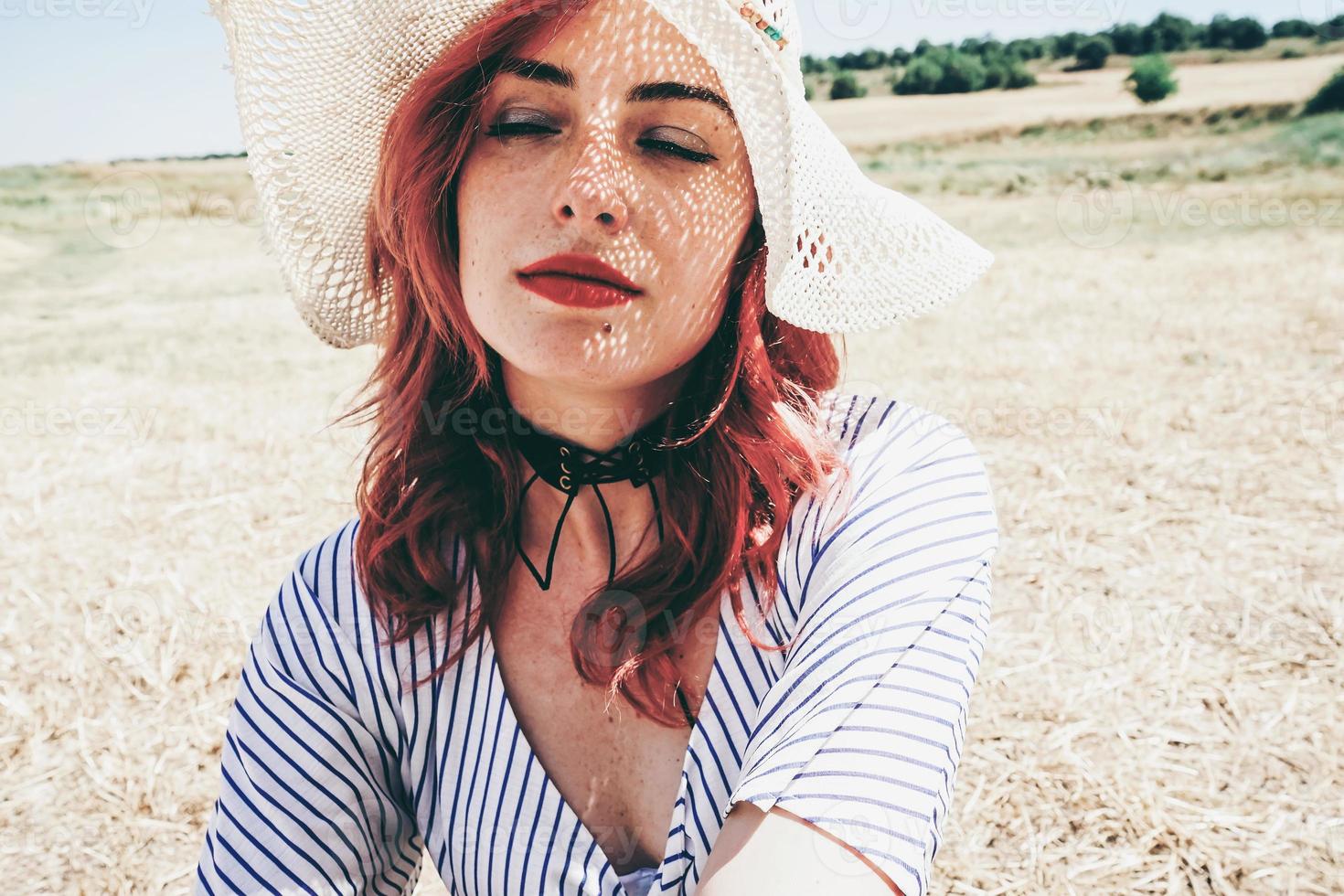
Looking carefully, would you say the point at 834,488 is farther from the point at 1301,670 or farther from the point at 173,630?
the point at 173,630

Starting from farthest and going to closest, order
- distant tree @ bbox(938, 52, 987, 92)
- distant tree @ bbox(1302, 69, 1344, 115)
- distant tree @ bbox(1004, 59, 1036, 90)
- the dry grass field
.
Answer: distant tree @ bbox(1004, 59, 1036, 90), distant tree @ bbox(938, 52, 987, 92), distant tree @ bbox(1302, 69, 1344, 115), the dry grass field

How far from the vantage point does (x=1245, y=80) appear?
58.4 ft

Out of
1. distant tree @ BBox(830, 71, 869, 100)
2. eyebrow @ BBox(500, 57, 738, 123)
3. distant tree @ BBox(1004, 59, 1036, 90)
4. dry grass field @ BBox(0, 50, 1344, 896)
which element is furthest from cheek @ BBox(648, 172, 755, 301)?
distant tree @ BBox(1004, 59, 1036, 90)

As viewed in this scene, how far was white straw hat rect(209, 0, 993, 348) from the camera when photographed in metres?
1.27

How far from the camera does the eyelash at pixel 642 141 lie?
1.34m

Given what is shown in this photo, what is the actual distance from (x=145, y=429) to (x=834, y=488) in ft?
14.1

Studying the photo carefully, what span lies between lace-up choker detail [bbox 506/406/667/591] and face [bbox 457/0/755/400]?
0.17m

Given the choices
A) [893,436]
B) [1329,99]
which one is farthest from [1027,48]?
[893,436]

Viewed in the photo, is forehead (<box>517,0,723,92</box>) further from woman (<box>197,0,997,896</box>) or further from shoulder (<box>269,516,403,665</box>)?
shoulder (<box>269,516,403,665</box>)

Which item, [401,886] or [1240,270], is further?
[1240,270]

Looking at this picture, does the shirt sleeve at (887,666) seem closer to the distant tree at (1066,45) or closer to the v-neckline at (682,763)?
the v-neckline at (682,763)

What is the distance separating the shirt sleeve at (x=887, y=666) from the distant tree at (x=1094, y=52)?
22.3 m

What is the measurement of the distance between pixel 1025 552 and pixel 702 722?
233 cm

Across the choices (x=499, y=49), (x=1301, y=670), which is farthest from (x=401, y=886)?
(x=1301, y=670)
